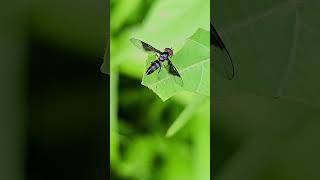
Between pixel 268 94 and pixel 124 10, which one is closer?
pixel 268 94

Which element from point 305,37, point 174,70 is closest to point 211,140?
point 174,70

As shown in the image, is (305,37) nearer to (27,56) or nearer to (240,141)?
(240,141)

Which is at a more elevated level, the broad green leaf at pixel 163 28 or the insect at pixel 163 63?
the broad green leaf at pixel 163 28

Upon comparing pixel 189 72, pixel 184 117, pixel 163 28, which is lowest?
pixel 184 117

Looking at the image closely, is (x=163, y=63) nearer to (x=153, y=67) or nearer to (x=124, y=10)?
(x=153, y=67)

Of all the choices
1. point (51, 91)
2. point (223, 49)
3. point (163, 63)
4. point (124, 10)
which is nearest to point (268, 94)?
point (223, 49)

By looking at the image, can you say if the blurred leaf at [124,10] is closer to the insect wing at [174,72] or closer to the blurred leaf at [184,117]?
the insect wing at [174,72]

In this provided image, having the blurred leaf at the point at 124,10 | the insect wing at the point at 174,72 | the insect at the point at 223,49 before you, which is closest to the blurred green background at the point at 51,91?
the blurred leaf at the point at 124,10
